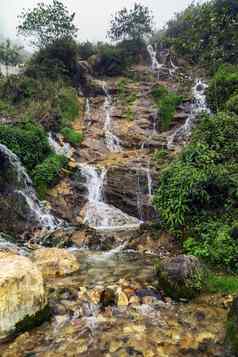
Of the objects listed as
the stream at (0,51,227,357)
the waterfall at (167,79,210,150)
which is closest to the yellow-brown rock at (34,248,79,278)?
the stream at (0,51,227,357)

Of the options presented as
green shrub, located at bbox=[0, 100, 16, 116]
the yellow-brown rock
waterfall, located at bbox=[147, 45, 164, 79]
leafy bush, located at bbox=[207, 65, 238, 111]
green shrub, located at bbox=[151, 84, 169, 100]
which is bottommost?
the yellow-brown rock

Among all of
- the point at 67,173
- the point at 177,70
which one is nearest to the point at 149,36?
the point at 177,70

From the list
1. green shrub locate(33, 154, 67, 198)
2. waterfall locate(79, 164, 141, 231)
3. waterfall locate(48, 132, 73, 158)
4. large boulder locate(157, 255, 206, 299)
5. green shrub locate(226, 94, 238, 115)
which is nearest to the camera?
large boulder locate(157, 255, 206, 299)

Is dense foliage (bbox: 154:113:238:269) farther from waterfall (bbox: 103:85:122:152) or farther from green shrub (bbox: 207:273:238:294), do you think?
waterfall (bbox: 103:85:122:152)

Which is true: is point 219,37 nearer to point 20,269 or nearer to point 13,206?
point 13,206

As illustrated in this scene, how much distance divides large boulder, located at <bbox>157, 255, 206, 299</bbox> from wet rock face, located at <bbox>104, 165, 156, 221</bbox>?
267 inches

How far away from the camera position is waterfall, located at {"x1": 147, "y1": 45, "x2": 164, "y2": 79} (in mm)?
30594

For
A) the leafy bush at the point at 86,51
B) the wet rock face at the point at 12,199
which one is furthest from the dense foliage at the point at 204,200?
the leafy bush at the point at 86,51

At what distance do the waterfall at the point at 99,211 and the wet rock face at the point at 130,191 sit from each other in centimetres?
26

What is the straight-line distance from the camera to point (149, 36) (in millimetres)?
35812

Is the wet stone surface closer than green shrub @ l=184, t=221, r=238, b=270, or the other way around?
the wet stone surface

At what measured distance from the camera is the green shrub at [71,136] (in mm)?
18984

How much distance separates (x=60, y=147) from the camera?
18062 millimetres

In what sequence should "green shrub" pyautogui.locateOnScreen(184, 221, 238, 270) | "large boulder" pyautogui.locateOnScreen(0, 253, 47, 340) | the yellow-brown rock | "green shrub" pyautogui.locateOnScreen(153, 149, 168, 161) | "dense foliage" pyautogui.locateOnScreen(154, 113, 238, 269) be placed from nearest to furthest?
1. "large boulder" pyautogui.locateOnScreen(0, 253, 47, 340)
2. "green shrub" pyautogui.locateOnScreen(184, 221, 238, 270)
3. the yellow-brown rock
4. "dense foliage" pyautogui.locateOnScreen(154, 113, 238, 269)
5. "green shrub" pyautogui.locateOnScreen(153, 149, 168, 161)
